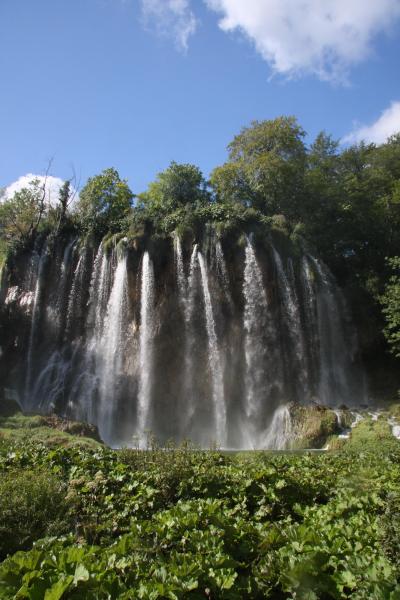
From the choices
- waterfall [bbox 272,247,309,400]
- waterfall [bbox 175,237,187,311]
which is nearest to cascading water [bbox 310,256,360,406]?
waterfall [bbox 272,247,309,400]

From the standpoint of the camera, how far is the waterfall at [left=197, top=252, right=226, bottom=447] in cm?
2304

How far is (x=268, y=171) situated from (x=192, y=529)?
112 feet

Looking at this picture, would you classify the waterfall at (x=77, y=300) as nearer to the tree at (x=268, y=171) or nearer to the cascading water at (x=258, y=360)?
the cascading water at (x=258, y=360)

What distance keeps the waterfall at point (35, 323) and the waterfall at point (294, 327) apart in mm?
14814

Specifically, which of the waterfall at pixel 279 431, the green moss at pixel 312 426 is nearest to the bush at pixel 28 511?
the green moss at pixel 312 426

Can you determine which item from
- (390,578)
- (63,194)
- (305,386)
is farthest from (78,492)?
(63,194)

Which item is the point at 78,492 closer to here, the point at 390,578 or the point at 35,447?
the point at 35,447

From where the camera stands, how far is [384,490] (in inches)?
244

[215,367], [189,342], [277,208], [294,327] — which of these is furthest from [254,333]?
[277,208]

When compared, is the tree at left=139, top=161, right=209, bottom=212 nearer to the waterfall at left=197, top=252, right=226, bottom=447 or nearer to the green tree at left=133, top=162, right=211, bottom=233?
the green tree at left=133, top=162, right=211, bottom=233

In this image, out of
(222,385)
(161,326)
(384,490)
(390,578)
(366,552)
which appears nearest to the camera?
(390,578)

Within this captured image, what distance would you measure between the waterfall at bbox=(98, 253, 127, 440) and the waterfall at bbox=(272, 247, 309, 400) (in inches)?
362

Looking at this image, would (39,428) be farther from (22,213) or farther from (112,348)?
(22,213)

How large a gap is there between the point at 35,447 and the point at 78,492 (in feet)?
13.0
